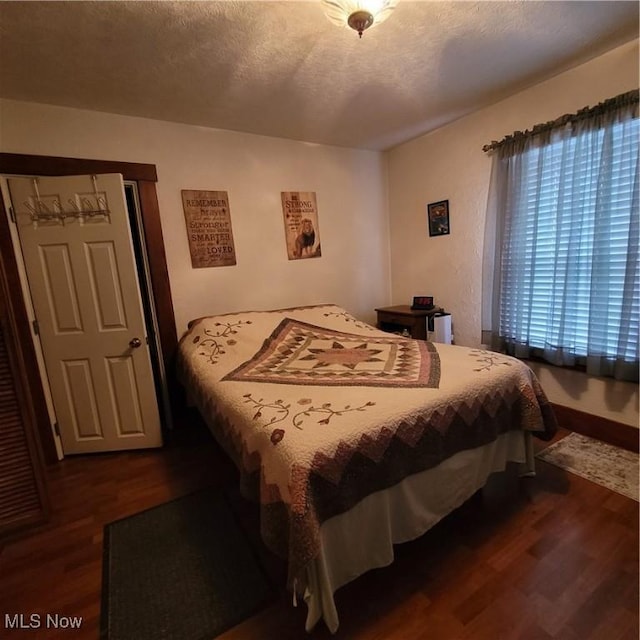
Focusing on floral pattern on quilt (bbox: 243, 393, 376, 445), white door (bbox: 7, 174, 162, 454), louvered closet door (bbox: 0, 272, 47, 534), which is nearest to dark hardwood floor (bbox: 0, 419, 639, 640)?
louvered closet door (bbox: 0, 272, 47, 534)

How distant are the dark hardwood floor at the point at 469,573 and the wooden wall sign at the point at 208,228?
1777 mm

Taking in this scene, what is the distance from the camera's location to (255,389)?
1690mm

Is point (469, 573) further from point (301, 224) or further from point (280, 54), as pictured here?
point (301, 224)

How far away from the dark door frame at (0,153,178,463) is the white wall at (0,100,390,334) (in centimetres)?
7

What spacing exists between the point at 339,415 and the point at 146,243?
7.00 ft

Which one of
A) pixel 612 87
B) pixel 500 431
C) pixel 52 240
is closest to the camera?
pixel 500 431

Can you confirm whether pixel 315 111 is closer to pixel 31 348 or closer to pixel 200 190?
pixel 200 190

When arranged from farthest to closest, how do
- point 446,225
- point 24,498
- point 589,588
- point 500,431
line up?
1. point 446,225
2. point 24,498
3. point 500,431
4. point 589,588

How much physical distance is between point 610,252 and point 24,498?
3662 millimetres

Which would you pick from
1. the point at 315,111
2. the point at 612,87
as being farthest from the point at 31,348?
the point at 612,87

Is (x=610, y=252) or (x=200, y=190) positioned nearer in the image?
(x=610, y=252)

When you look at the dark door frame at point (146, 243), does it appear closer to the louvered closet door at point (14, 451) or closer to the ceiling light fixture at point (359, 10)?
the louvered closet door at point (14, 451)
